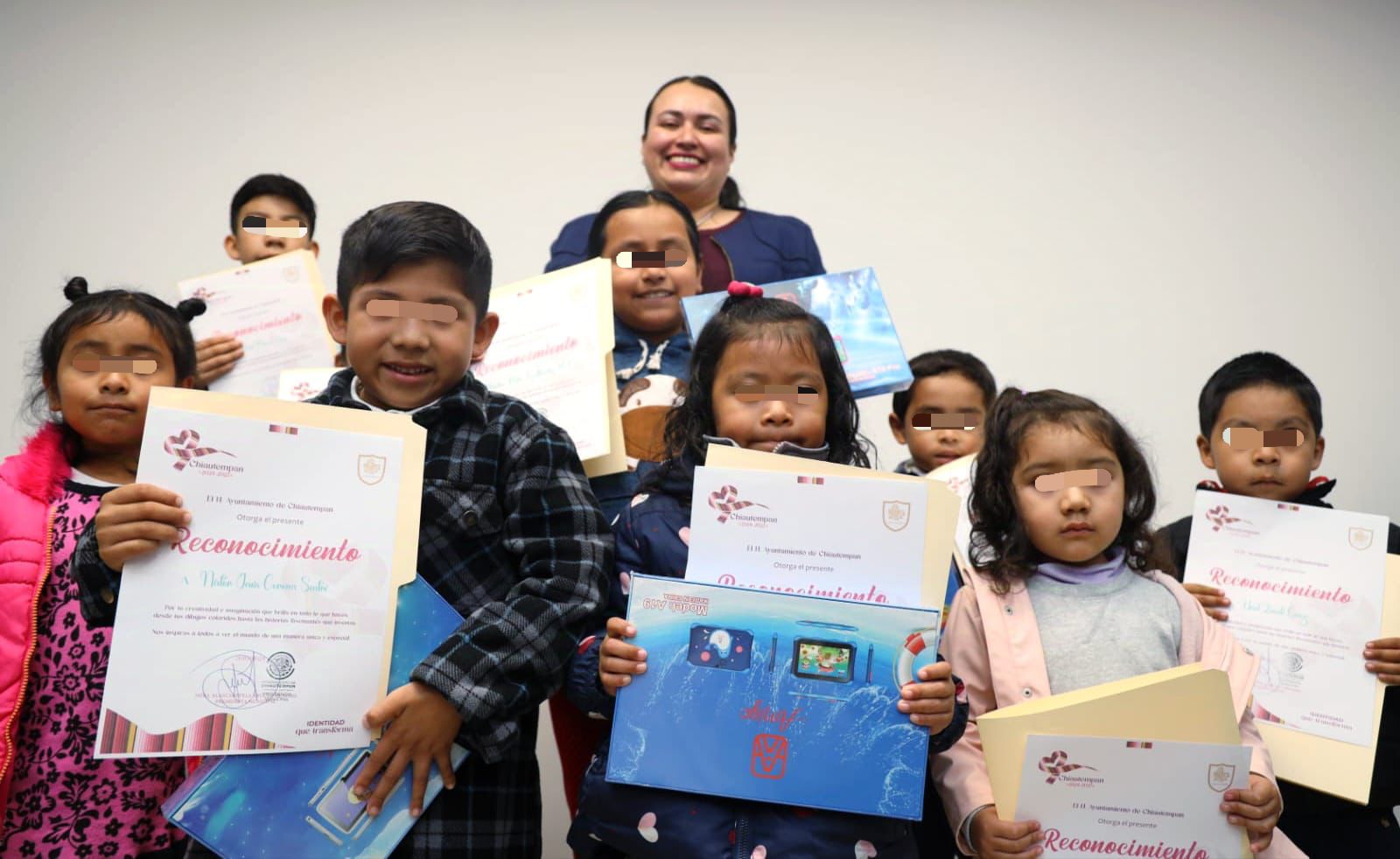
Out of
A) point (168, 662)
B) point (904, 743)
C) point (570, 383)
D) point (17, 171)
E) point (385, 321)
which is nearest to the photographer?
point (168, 662)

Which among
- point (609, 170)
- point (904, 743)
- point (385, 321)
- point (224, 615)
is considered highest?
point (609, 170)

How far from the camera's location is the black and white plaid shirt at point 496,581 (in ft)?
5.41

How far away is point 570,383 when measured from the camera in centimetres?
237

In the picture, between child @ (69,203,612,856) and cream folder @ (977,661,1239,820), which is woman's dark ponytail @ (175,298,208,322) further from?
cream folder @ (977,661,1239,820)

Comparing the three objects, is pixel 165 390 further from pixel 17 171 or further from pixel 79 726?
pixel 17 171

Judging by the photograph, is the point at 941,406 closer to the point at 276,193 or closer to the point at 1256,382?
the point at 1256,382

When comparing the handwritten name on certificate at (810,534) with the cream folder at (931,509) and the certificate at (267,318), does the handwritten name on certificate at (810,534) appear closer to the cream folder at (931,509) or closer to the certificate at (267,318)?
the cream folder at (931,509)

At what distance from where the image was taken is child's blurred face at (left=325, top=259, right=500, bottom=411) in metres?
1.86

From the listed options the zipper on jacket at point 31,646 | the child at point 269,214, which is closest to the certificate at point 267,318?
the child at point 269,214

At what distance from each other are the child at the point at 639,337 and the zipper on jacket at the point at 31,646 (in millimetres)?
954

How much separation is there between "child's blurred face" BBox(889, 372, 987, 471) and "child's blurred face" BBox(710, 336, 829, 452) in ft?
3.20

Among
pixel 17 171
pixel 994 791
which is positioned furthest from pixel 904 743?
pixel 17 171

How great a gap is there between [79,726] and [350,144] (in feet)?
10.0

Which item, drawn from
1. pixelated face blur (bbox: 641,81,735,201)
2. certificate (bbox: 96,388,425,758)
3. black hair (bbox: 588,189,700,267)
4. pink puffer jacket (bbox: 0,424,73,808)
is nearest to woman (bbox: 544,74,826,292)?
pixelated face blur (bbox: 641,81,735,201)
